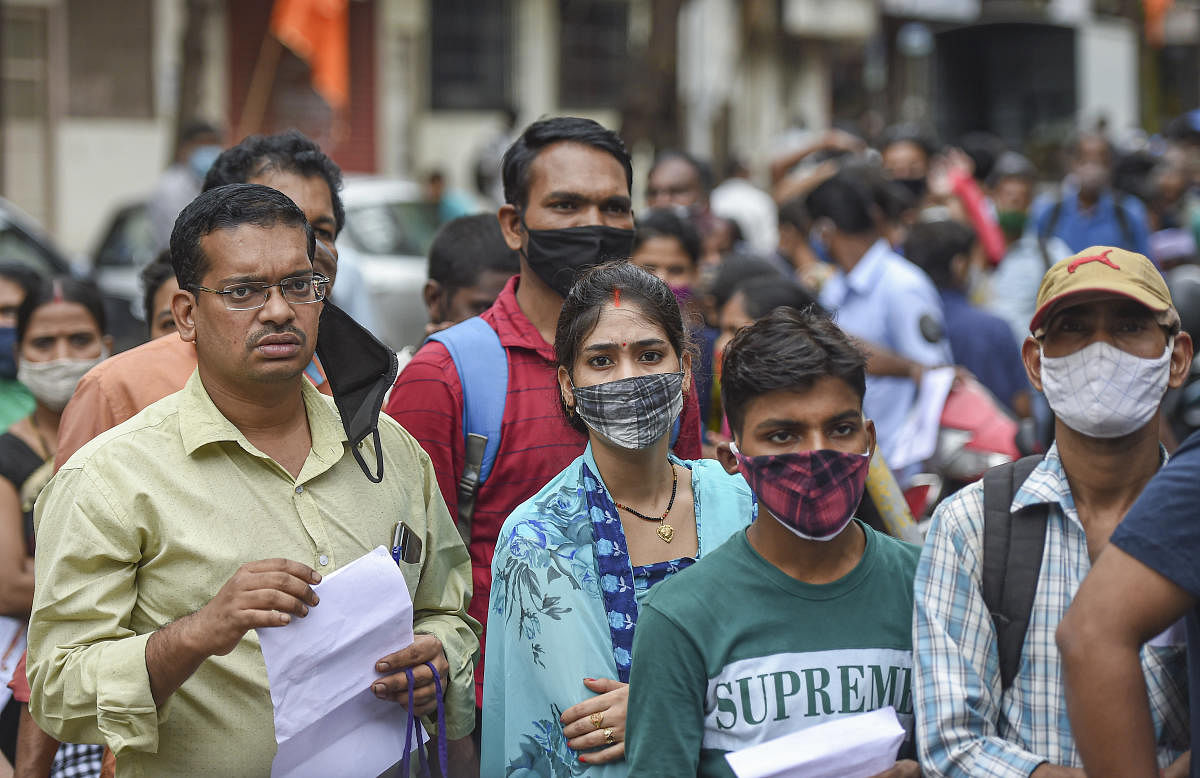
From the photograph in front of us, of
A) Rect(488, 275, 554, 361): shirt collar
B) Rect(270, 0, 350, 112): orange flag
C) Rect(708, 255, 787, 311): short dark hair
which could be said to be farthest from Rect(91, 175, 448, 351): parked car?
Rect(488, 275, 554, 361): shirt collar

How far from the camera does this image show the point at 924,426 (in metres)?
5.31

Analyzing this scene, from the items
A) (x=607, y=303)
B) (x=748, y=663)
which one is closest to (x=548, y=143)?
(x=607, y=303)

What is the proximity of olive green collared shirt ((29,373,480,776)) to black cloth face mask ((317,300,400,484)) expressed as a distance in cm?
6

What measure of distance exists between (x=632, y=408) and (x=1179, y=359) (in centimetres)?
113

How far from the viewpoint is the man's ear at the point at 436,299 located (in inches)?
190

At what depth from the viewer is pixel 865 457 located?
270 cm

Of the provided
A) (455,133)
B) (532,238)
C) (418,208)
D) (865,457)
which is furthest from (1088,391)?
(455,133)

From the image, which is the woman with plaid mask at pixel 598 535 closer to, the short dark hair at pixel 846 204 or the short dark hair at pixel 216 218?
the short dark hair at pixel 216 218

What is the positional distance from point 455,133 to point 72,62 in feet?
20.0

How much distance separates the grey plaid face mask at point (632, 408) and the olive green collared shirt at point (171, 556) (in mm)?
510

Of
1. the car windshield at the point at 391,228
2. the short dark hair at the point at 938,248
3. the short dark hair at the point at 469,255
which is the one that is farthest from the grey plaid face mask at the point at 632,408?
the car windshield at the point at 391,228

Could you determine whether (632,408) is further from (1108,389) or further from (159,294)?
(159,294)

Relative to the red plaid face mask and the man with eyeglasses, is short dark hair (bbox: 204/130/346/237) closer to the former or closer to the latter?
the man with eyeglasses

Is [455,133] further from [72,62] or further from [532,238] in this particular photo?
[532,238]
